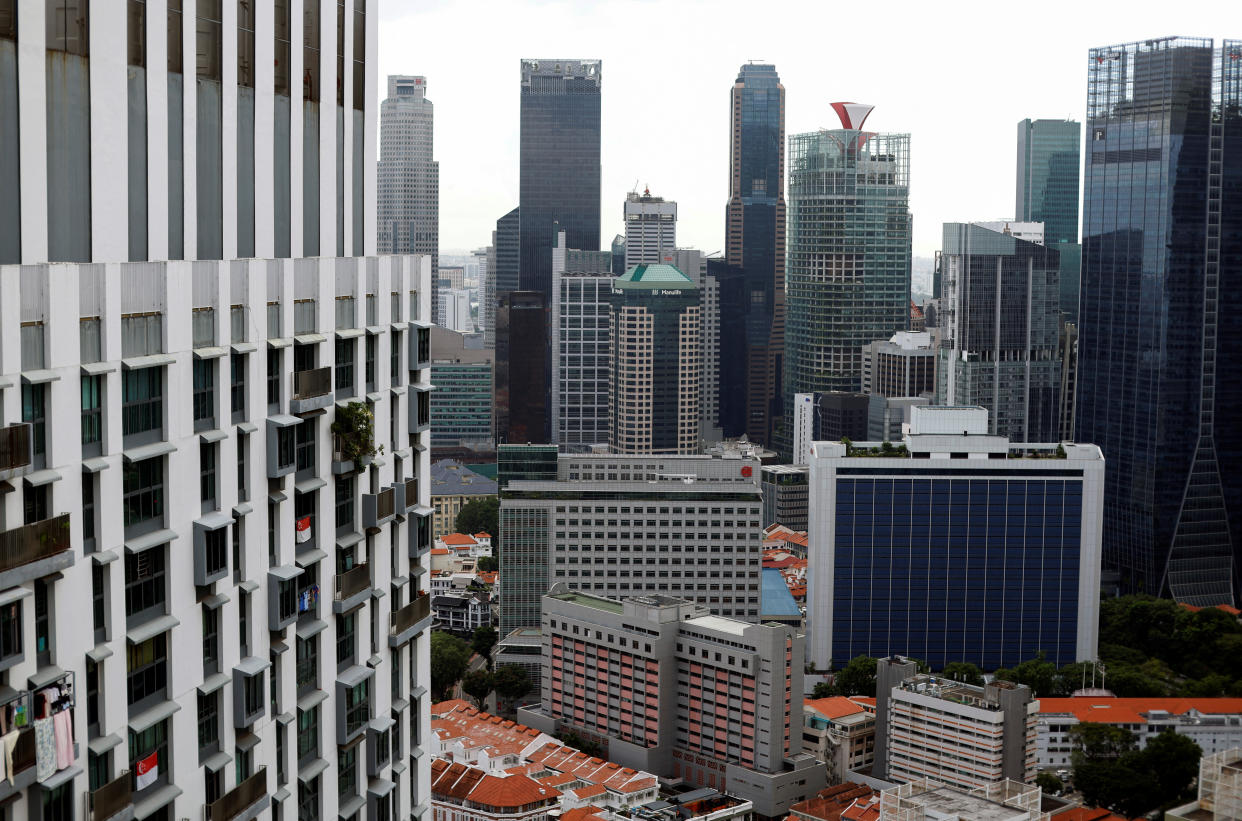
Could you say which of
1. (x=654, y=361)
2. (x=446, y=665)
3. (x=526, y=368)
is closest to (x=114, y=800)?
(x=446, y=665)

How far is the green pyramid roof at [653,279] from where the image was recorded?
348 ft

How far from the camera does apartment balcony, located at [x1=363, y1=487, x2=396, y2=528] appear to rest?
A: 13.6m

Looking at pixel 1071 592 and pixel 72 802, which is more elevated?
pixel 72 802

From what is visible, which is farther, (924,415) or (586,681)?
(924,415)

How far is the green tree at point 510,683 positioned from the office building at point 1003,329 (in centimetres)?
4487

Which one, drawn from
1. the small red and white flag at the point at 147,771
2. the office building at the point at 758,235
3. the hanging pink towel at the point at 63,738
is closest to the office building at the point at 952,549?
the small red and white flag at the point at 147,771

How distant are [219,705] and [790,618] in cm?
5319

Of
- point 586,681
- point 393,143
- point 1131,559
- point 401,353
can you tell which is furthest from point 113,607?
point 393,143

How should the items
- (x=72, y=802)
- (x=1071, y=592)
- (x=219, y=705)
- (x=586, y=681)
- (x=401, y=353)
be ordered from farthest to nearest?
(x=1071, y=592)
(x=586, y=681)
(x=401, y=353)
(x=219, y=705)
(x=72, y=802)

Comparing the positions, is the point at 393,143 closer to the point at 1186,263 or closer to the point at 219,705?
the point at 1186,263

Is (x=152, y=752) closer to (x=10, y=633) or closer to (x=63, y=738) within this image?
(x=63, y=738)

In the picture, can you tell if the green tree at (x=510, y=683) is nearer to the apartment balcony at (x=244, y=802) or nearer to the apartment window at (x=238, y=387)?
the apartment balcony at (x=244, y=802)

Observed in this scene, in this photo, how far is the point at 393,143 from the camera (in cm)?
16450

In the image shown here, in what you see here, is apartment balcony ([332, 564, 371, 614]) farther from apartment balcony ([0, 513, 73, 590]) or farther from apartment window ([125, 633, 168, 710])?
apartment balcony ([0, 513, 73, 590])
